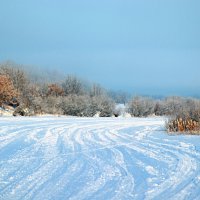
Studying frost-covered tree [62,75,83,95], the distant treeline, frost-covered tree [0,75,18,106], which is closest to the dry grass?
the distant treeline

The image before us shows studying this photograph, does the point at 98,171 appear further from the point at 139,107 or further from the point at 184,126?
the point at 139,107

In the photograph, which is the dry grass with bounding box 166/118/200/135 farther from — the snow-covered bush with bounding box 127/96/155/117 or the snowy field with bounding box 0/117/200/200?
the snow-covered bush with bounding box 127/96/155/117

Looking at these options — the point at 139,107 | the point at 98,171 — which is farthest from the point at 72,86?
the point at 98,171

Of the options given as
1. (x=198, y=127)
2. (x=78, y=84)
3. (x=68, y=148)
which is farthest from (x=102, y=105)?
(x=68, y=148)

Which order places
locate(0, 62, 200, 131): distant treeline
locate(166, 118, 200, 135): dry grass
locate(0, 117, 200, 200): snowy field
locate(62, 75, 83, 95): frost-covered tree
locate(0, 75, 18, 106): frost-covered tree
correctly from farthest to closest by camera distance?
1. locate(62, 75, 83, 95): frost-covered tree
2. locate(0, 62, 200, 131): distant treeline
3. locate(0, 75, 18, 106): frost-covered tree
4. locate(166, 118, 200, 135): dry grass
5. locate(0, 117, 200, 200): snowy field

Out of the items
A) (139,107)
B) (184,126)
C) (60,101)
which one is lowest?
(184,126)

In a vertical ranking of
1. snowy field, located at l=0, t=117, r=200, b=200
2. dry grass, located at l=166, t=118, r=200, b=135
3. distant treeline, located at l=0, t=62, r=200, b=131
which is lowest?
snowy field, located at l=0, t=117, r=200, b=200

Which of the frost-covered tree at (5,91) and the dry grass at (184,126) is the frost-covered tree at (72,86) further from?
the dry grass at (184,126)

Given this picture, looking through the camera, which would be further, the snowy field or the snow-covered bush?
the snow-covered bush

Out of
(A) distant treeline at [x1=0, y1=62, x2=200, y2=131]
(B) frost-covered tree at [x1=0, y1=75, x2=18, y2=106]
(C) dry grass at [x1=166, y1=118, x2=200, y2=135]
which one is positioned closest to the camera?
(C) dry grass at [x1=166, y1=118, x2=200, y2=135]

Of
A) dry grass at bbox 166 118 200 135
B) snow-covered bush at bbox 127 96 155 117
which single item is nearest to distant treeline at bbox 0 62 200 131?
snow-covered bush at bbox 127 96 155 117

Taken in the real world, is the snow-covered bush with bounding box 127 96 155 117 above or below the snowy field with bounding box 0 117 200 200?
above

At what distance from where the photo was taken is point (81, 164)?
9.23 m

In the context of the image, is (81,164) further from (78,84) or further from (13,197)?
(78,84)
